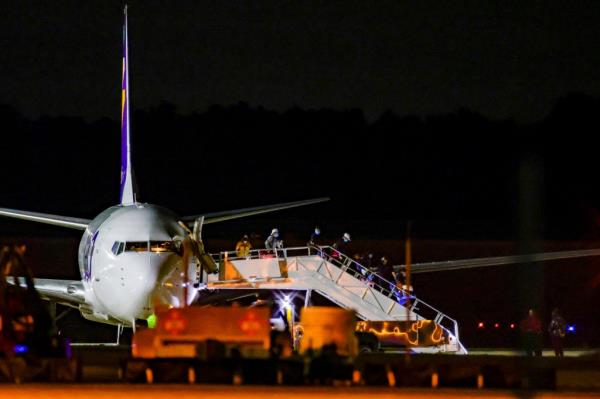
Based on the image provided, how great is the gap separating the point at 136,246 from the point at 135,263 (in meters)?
0.53

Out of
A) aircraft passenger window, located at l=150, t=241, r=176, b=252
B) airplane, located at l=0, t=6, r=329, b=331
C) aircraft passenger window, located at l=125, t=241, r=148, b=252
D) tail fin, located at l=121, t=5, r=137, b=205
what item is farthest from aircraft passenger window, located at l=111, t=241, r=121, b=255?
tail fin, located at l=121, t=5, r=137, b=205

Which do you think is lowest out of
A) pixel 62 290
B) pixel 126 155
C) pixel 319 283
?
pixel 62 290

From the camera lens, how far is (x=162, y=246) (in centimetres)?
3058

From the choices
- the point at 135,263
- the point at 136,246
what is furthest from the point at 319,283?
the point at 135,263

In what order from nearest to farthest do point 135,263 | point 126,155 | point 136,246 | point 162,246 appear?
point 135,263 → point 162,246 → point 136,246 → point 126,155

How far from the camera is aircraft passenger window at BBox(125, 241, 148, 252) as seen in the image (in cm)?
Result: 3059

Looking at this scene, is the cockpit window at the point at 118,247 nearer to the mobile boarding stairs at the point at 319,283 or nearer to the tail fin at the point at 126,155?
the mobile boarding stairs at the point at 319,283

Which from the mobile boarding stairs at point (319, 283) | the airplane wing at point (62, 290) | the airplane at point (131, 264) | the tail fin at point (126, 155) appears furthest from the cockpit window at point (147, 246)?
the tail fin at point (126, 155)

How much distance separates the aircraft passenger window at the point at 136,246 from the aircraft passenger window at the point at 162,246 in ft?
0.60

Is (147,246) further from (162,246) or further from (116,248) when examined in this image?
(116,248)

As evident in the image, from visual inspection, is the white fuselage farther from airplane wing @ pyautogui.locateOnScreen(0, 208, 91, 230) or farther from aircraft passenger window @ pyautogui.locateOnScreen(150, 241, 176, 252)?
airplane wing @ pyautogui.locateOnScreen(0, 208, 91, 230)

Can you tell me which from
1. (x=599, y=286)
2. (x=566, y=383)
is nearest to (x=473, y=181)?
(x=599, y=286)

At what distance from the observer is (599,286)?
161 feet

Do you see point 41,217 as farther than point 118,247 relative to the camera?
Yes
